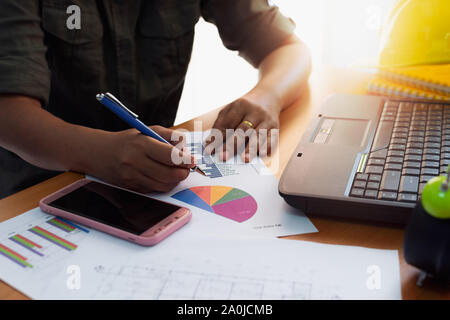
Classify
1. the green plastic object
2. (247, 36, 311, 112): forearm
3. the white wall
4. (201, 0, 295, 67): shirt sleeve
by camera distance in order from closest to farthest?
1. the green plastic object
2. (247, 36, 311, 112): forearm
3. (201, 0, 295, 67): shirt sleeve
4. the white wall

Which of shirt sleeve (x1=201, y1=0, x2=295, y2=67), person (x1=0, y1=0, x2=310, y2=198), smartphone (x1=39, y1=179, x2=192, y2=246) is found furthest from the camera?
shirt sleeve (x1=201, y1=0, x2=295, y2=67)

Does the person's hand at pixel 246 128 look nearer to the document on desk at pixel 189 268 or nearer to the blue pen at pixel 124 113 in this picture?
the blue pen at pixel 124 113

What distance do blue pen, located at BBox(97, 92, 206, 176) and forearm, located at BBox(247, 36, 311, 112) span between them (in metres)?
0.27

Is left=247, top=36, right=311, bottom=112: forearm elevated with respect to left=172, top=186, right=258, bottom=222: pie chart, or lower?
elevated

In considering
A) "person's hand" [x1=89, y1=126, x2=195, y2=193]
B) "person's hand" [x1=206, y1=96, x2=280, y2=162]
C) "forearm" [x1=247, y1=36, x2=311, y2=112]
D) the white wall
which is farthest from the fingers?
the white wall

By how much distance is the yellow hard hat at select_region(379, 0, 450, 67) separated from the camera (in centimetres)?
78

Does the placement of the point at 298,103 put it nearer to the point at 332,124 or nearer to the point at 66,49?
the point at 332,124

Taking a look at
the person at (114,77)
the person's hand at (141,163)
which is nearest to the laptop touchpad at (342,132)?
the person at (114,77)

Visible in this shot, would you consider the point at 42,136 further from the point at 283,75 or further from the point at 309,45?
the point at 309,45

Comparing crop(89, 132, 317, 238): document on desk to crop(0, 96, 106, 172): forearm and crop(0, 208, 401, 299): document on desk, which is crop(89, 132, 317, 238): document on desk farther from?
crop(0, 96, 106, 172): forearm

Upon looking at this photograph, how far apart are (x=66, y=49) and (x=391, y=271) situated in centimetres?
66

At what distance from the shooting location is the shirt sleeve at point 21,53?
57 cm

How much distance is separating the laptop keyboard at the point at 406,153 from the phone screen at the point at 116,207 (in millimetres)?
220
